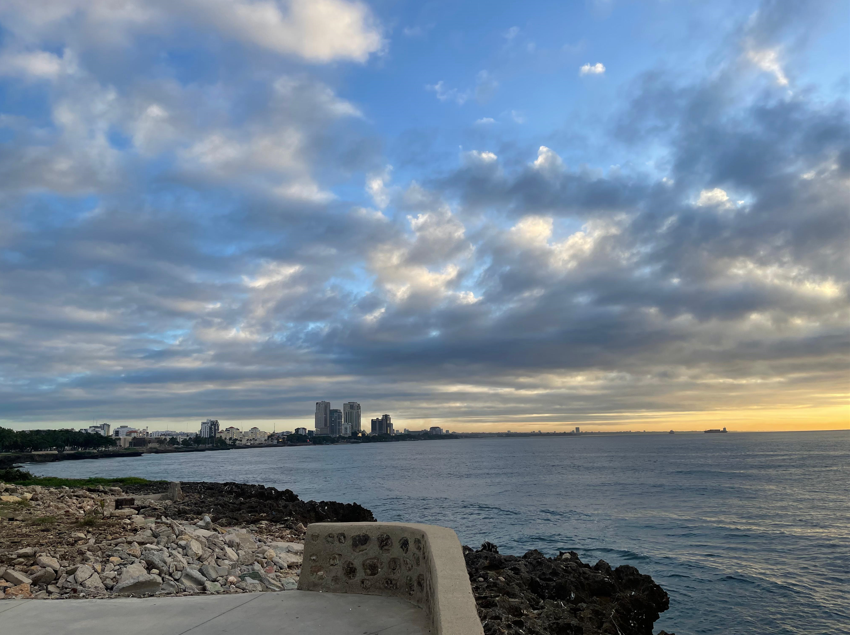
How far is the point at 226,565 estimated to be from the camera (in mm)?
11586

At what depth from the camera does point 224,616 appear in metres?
5.77

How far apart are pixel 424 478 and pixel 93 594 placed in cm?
5398

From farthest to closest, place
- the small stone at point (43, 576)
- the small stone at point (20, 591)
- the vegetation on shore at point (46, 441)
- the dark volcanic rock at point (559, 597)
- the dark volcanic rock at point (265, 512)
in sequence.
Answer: the vegetation on shore at point (46, 441)
the dark volcanic rock at point (265, 512)
the dark volcanic rock at point (559, 597)
the small stone at point (43, 576)
the small stone at point (20, 591)

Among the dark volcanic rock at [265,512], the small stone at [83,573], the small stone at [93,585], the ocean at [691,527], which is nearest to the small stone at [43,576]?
the small stone at [83,573]

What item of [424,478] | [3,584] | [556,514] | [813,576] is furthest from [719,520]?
[424,478]

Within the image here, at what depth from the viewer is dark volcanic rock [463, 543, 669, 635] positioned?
1001 centimetres

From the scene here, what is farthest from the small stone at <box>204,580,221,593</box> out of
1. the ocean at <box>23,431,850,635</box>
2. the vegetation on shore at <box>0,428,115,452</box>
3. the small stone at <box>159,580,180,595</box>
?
the vegetation on shore at <box>0,428,115,452</box>

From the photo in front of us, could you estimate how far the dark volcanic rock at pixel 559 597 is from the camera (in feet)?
32.8

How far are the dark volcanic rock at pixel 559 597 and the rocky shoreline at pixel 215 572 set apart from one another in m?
0.03

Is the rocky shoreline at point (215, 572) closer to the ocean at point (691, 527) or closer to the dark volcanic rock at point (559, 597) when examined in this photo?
the dark volcanic rock at point (559, 597)

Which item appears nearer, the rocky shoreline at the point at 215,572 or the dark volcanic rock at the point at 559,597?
the rocky shoreline at the point at 215,572

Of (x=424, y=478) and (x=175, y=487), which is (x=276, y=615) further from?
(x=424, y=478)

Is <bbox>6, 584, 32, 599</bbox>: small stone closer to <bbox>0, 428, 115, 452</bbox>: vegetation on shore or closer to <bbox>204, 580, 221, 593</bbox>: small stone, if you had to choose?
<bbox>204, 580, 221, 593</bbox>: small stone

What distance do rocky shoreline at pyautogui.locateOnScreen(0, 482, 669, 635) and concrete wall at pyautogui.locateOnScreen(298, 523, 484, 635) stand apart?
3.25 meters
